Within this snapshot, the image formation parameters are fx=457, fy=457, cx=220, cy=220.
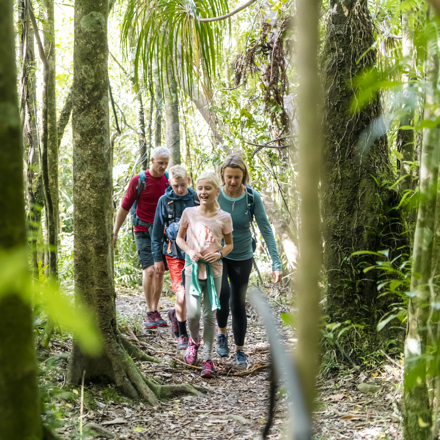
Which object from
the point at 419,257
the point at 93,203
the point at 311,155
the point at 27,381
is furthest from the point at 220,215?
the point at 311,155

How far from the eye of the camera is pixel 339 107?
4.02 metres

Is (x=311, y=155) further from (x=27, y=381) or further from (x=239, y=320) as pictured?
(x=239, y=320)

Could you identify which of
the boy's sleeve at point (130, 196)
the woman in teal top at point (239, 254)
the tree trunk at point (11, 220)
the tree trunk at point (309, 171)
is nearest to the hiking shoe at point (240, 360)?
the woman in teal top at point (239, 254)

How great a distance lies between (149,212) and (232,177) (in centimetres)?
150

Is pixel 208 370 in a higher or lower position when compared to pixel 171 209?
lower

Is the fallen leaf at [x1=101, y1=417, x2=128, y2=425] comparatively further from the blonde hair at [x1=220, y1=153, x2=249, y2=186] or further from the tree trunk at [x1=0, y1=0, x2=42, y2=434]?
the blonde hair at [x1=220, y1=153, x2=249, y2=186]

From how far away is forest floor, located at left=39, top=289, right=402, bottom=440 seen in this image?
271cm

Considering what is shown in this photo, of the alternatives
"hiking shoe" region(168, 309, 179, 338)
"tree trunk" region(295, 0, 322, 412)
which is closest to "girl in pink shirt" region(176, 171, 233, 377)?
"hiking shoe" region(168, 309, 179, 338)

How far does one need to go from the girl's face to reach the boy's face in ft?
1.84

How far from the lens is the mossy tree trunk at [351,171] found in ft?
12.6

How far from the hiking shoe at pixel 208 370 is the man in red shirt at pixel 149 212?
155 centimetres

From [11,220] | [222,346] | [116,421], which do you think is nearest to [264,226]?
[222,346]

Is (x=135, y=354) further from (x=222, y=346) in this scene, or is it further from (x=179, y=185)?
(x=179, y=185)

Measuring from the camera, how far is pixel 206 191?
4383 mm
